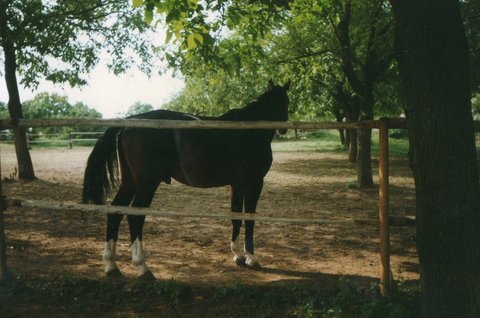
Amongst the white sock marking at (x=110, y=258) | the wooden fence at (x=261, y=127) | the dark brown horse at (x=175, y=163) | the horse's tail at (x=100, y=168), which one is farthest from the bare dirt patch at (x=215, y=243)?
the horse's tail at (x=100, y=168)

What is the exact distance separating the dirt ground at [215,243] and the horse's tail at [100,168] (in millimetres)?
894

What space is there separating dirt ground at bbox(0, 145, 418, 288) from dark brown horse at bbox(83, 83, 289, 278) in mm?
492

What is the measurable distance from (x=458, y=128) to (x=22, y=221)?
24.4 ft

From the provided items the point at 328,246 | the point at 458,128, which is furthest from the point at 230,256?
the point at 458,128

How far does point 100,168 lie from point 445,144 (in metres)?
3.70

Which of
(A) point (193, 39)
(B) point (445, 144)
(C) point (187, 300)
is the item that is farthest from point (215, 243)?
(B) point (445, 144)

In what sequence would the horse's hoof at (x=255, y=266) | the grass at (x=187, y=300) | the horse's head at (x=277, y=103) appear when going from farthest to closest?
1. the horse's head at (x=277, y=103)
2. the horse's hoof at (x=255, y=266)
3. the grass at (x=187, y=300)

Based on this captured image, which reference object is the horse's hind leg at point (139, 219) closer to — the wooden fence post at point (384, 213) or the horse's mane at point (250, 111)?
the horse's mane at point (250, 111)

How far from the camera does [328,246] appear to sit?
6.56 meters

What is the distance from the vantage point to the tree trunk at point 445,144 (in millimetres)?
3385

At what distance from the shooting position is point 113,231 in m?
5.10

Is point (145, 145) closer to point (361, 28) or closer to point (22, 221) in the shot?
point (22, 221)

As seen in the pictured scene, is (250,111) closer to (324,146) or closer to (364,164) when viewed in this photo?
(364,164)

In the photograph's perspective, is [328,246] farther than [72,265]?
Yes
